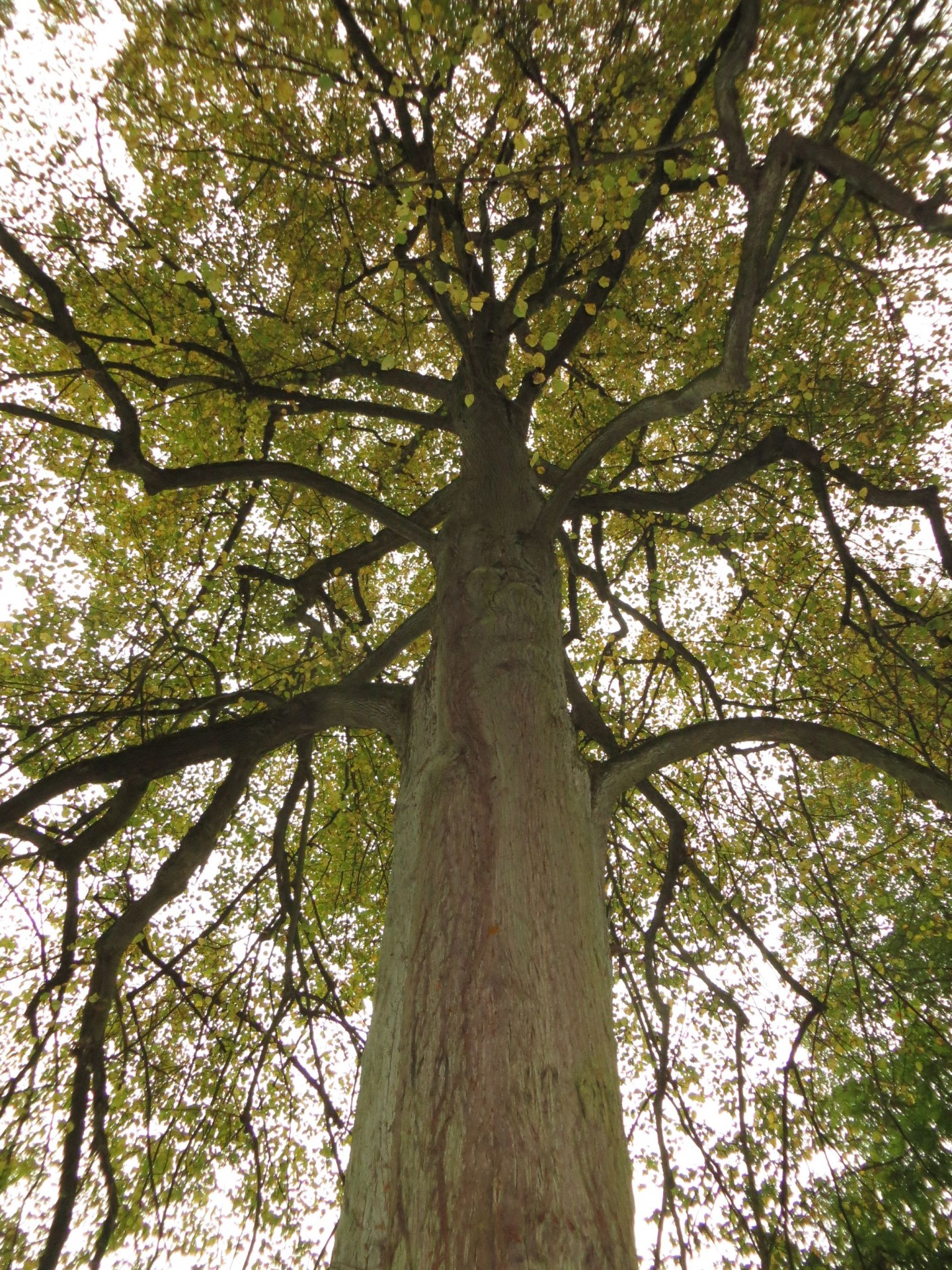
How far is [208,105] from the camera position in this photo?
6258 millimetres

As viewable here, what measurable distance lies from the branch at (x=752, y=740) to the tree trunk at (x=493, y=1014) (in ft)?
1.12

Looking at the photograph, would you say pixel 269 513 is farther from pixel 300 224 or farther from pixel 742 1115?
pixel 742 1115

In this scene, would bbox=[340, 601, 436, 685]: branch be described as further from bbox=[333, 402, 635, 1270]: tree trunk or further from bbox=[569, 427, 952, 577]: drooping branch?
bbox=[333, 402, 635, 1270]: tree trunk

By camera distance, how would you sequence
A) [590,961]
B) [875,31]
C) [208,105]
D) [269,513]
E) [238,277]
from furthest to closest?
1. [269,513]
2. [238,277]
3. [208,105]
4. [875,31]
5. [590,961]

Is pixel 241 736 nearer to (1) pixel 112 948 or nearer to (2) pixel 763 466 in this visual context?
(1) pixel 112 948

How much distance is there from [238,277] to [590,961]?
7.27 meters

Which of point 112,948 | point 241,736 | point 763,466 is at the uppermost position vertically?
point 763,466

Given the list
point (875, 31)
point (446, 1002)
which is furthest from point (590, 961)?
point (875, 31)

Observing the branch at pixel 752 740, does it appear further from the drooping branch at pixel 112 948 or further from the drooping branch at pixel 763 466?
the drooping branch at pixel 112 948

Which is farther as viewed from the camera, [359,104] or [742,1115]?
[359,104]

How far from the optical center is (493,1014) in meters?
1.95

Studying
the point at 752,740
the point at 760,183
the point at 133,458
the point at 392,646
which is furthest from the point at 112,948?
the point at 760,183

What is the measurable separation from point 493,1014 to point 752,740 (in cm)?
252

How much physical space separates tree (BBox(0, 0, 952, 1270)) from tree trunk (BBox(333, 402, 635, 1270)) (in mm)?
15
